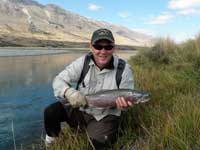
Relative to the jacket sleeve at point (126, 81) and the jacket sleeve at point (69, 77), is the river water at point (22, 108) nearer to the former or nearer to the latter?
the jacket sleeve at point (69, 77)

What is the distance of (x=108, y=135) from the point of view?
4656mm

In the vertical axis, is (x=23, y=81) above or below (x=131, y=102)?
below

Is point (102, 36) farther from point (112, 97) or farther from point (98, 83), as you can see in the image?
point (112, 97)

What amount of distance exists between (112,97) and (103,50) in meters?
0.64

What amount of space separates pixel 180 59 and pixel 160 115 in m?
5.23

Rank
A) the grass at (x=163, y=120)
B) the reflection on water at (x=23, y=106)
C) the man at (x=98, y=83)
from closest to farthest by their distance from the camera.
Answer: the grass at (x=163, y=120) < the man at (x=98, y=83) < the reflection on water at (x=23, y=106)

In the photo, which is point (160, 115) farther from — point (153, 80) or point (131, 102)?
point (153, 80)

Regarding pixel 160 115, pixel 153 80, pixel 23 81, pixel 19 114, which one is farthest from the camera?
pixel 23 81

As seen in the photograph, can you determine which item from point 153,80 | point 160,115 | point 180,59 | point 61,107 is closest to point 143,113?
point 160,115

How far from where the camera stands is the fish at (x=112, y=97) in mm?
4395

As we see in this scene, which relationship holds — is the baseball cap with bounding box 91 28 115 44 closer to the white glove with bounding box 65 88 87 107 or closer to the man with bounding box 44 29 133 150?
the man with bounding box 44 29 133 150

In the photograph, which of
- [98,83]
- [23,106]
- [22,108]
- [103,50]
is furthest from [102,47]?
[23,106]

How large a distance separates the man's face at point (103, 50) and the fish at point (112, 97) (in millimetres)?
465

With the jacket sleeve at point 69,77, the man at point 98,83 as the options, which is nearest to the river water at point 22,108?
the jacket sleeve at point 69,77
